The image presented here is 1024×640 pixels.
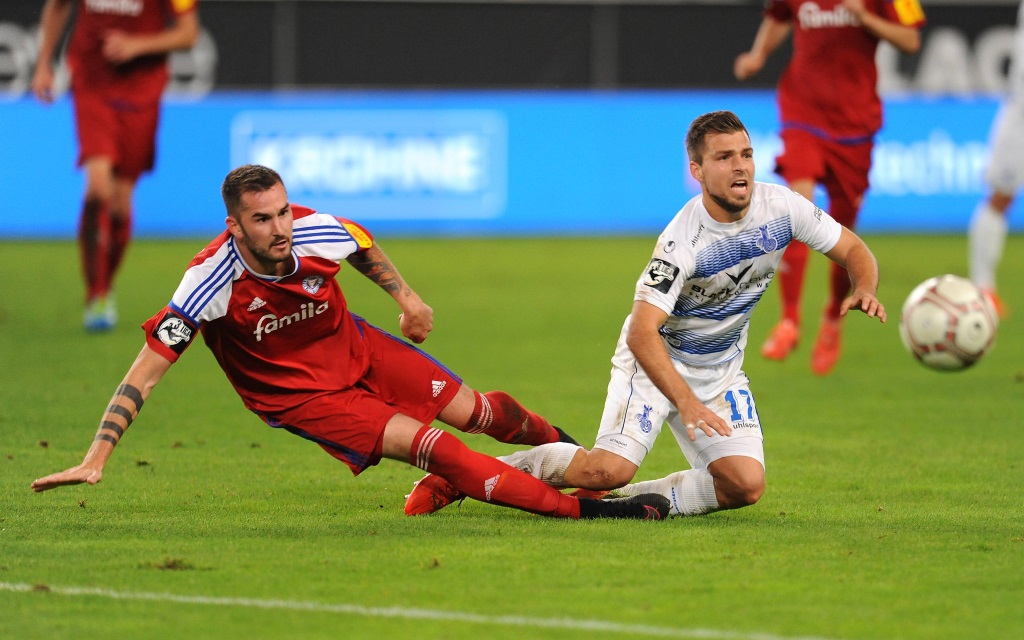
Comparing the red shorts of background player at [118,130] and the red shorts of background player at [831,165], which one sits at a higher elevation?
the red shorts of background player at [118,130]

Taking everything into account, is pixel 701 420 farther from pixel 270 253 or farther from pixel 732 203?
pixel 270 253

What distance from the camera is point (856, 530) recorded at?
16.5 feet

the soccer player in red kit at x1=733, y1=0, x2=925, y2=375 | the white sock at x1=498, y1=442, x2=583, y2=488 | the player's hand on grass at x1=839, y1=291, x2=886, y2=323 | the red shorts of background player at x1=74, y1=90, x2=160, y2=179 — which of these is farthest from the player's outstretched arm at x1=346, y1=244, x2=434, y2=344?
the red shorts of background player at x1=74, y1=90, x2=160, y2=179

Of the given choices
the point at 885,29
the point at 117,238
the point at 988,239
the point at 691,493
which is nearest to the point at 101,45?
the point at 117,238

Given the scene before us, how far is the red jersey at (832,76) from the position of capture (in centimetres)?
903

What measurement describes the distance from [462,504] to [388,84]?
14.1 meters

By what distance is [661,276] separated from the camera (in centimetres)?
513

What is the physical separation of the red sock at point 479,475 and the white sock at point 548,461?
0.31 m

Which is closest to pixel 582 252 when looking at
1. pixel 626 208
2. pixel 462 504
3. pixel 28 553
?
pixel 626 208

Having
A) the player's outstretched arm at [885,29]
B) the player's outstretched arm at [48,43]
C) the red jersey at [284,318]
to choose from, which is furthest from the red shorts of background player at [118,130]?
the red jersey at [284,318]

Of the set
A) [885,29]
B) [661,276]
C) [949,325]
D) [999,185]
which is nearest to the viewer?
[661,276]

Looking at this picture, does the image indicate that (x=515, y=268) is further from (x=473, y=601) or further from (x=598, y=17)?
(x=473, y=601)

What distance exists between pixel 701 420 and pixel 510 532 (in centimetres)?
73

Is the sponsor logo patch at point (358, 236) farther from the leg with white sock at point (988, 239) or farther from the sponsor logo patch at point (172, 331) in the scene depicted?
the leg with white sock at point (988, 239)
